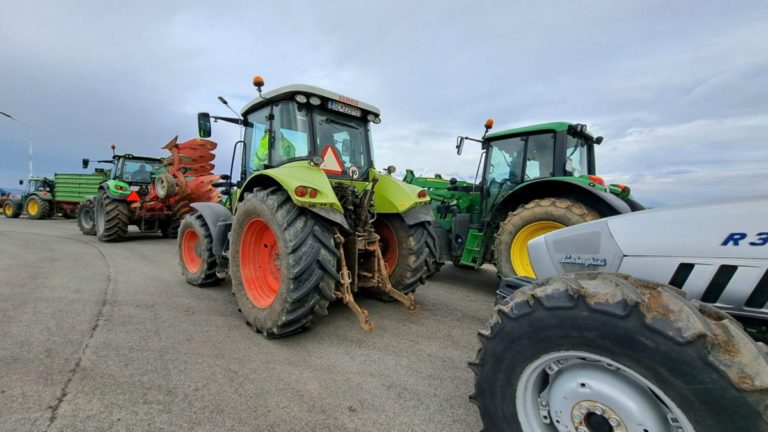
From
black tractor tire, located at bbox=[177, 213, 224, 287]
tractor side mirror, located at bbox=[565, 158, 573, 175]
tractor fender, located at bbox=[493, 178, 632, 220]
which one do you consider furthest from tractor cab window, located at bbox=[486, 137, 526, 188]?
black tractor tire, located at bbox=[177, 213, 224, 287]

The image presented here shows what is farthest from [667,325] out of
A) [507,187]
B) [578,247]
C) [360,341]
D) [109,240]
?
[109,240]

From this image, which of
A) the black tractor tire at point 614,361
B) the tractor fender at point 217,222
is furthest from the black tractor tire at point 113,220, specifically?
the black tractor tire at point 614,361

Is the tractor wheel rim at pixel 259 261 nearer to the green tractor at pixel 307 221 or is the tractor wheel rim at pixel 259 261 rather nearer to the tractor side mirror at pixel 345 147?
the green tractor at pixel 307 221

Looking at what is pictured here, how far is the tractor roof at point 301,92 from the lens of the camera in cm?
329

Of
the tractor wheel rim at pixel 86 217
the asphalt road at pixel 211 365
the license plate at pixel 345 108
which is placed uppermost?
the license plate at pixel 345 108

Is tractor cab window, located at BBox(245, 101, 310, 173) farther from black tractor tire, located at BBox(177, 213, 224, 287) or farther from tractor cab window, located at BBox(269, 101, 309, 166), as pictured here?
black tractor tire, located at BBox(177, 213, 224, 287)

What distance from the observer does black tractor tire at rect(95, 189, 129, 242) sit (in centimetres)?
782

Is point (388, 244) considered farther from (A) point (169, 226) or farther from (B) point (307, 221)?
(A) point (169, 226)

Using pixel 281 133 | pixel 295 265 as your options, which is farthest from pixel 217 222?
pixel 295 265

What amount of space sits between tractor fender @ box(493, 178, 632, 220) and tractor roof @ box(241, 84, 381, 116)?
7.23 feet

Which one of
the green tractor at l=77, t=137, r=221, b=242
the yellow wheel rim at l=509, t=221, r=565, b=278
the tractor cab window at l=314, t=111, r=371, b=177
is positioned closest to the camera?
the tractor cab window at l=314, t=111, r=371, b=177

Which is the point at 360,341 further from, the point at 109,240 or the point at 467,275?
the point at 109,240

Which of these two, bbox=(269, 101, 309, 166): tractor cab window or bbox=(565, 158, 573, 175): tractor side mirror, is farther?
bbox=(565, 158, 573, 175): tractor side mirror

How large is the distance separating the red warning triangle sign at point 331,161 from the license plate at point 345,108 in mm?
403
